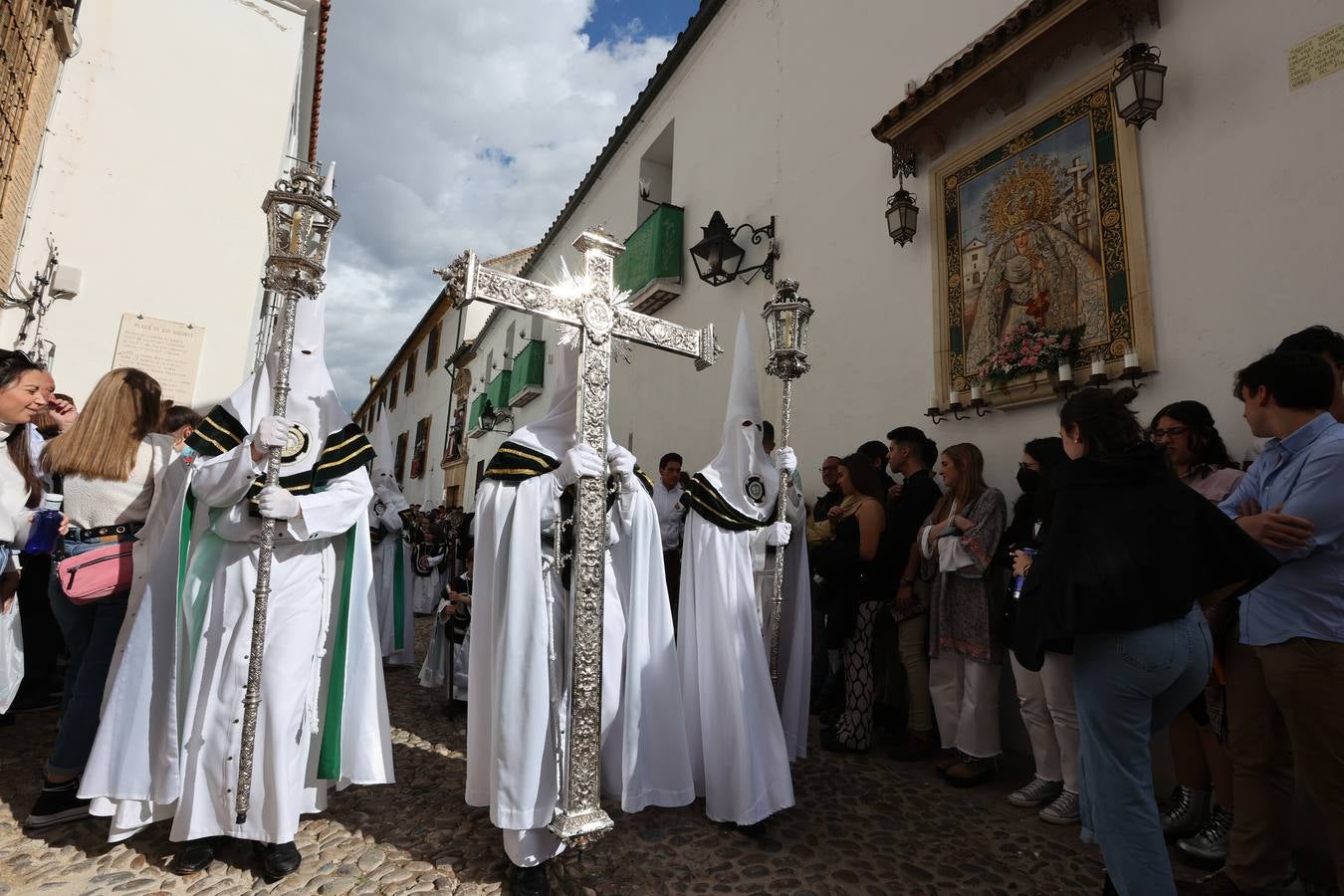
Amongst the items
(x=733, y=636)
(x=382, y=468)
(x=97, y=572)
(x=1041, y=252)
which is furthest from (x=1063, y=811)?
(x=382, y=468)

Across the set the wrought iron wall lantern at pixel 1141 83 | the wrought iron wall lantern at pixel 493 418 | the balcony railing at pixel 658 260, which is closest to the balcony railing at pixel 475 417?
the wrought iron wall lantern at pixel 493 418

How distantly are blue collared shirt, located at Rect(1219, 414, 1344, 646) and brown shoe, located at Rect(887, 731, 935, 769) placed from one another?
1.96 meters

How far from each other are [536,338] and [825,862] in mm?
11793

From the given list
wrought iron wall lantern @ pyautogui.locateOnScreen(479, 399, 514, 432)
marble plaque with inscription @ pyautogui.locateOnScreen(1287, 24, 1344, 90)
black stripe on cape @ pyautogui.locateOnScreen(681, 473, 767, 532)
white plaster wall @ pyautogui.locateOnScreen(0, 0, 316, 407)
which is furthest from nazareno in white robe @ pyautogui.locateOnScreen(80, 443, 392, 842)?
wrought iron wall lantern @ pyautogui.locateOnScreen(479, 399, 514, 432)

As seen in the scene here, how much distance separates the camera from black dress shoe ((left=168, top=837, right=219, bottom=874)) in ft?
7.88

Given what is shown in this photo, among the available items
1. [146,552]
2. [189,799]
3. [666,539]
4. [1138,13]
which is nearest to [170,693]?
[189,799]

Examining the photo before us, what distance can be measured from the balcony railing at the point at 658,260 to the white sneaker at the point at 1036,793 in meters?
6.32

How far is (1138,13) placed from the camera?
3641mm

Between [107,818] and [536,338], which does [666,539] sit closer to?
[107,818]

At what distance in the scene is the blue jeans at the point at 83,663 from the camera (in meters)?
2.75

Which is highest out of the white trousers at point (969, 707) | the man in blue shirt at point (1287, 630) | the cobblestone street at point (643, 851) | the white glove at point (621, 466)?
the white glove at point (621, 466)

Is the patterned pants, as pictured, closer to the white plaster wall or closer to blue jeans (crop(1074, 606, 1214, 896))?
blue jeans (crop(1074, 606, 1214, 896))

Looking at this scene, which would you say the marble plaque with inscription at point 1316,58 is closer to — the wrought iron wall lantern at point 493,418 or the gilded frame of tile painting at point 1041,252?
the gilded frame of tile painting at point 1041,252

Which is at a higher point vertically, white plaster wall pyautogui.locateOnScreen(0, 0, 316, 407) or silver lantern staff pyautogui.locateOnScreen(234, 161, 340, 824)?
white plaster wall pyautogui.locateOnScreen(0, 0, 316, 407)
